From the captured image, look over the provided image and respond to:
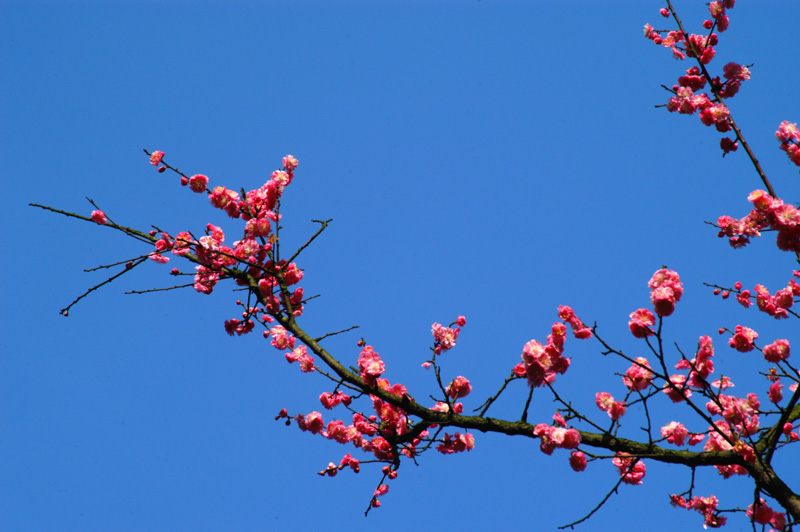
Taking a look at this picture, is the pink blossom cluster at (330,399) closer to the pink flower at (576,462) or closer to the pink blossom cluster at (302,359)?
the pink blossom cluster at (302,359)

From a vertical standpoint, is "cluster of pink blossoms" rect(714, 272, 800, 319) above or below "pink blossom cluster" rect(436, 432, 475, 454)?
above

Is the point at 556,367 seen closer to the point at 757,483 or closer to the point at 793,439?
the point at 757,483

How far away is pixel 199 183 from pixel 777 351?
5.40m

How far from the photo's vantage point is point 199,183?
18.0 ft

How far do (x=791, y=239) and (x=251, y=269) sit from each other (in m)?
4.31

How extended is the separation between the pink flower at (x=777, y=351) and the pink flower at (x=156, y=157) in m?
5.79

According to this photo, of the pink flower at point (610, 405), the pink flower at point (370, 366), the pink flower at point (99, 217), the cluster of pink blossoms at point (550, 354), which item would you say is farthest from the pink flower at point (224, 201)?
the pink flower at point (610, 405)

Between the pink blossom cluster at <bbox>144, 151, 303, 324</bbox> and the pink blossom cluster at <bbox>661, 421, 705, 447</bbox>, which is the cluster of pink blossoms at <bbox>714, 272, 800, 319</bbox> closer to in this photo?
the pink blossom cluster at <bbox>661, 421, 705, 447</bbox>

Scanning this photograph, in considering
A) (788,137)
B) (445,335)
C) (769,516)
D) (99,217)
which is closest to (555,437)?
(445,335)

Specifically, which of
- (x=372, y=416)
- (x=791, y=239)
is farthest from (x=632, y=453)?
(x=372, y=416)

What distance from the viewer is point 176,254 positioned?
4984mm

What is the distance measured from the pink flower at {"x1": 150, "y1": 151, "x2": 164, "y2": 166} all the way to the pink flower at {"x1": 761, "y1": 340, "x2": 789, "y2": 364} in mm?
5794

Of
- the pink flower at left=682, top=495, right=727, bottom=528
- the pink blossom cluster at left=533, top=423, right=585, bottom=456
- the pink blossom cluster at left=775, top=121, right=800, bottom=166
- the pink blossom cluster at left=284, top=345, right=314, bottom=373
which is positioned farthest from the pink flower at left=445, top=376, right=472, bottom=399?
the pink blossom cluster at left=775, top=121, right=800, bottom=166

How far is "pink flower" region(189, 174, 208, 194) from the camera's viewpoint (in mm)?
5488
